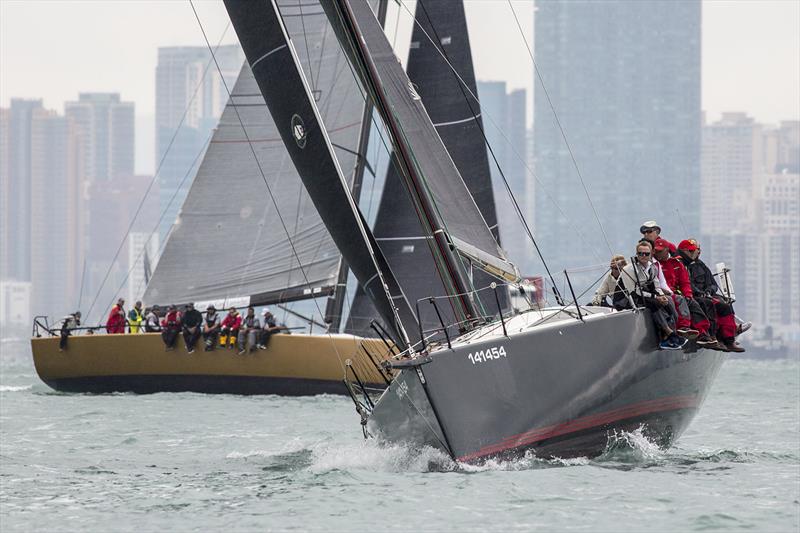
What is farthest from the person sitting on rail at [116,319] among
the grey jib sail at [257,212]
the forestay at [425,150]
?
the forestay at [425,150]

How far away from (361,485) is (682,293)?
127 inches

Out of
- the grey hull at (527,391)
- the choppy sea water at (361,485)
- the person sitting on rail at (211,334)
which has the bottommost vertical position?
the choppy sea water at (361,485)

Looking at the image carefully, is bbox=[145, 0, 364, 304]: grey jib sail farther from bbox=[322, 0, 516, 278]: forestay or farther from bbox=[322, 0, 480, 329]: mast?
bbox=[322, 0, 480, 329]: mast

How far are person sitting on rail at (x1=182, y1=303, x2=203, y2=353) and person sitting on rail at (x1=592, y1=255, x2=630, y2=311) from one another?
1176cm

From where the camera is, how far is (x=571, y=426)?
474 inches

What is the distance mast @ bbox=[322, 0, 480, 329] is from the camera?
12727 millimetres

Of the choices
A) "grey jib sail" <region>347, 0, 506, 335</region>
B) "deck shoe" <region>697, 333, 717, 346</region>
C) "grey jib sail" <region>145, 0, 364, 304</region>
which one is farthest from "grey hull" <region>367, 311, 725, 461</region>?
"grey jib sail" <region>145, 0, 364, 304</region>

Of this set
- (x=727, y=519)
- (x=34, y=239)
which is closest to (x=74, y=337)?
(x=727, y=519)

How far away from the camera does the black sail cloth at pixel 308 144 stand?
42.3 feet

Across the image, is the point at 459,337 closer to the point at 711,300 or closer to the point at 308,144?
the point at 308,144

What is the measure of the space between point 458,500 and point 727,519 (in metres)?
1.83

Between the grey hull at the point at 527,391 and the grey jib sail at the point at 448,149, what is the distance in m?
10.6

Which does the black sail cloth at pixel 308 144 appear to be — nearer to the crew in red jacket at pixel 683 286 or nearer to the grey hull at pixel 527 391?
the grey hull at pixel 527 391

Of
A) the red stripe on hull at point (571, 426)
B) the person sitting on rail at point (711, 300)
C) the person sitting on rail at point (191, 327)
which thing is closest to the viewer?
the red stripe on hull at point (571, 426)
